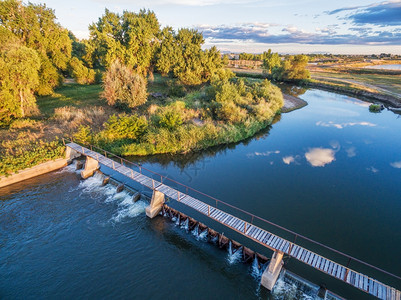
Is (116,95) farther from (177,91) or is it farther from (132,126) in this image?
(177,91)

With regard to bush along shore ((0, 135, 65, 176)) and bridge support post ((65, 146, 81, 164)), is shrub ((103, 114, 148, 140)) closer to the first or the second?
bridge support post ((65, 146, 81, 164))

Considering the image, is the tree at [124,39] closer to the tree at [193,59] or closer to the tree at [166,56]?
the tree at [166,56]

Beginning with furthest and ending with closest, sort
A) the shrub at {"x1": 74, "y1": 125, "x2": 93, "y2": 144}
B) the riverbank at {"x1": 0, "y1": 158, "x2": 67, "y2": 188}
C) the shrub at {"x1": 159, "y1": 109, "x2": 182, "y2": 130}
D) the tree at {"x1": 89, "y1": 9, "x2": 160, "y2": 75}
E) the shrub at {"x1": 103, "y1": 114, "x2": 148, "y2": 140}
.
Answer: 1. the tree at {"x1": 89, "y1": 9, "x2": 160, "y2": 75}
2. the shrub at {"x1": 159, "y1": 109, "x2": 182, "y2": 130}
3. the shrub at {"x1": 103, "y1": 114, "x2": 148, "y2": 140}
4. the shrub at {"x1": 74, "y1": 125, "x2": 93, "y2": 144}
5. the riverbank at {"x1": 0, "y1": 158, "x2": 67, "y2": 188}

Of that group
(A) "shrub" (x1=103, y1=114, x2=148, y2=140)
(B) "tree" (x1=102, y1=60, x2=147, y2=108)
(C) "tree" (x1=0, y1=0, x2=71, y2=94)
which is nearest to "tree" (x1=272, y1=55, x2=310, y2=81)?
(B) "tree" (x1=102, y1=60, x2=147, y2=108)

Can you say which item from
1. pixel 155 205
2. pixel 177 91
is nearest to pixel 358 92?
pixel 177 91

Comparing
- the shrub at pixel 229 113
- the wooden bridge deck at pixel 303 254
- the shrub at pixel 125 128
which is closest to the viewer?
the wooden bridge deck at pixel 303 254

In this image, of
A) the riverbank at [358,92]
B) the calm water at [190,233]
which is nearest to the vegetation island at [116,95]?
the calm water at [190,233]

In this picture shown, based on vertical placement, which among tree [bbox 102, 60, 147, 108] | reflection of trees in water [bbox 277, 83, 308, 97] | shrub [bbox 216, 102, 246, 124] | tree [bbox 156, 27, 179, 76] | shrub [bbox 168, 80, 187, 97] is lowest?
reflection of trees in water [bbox 277, 83, 308, 97]
